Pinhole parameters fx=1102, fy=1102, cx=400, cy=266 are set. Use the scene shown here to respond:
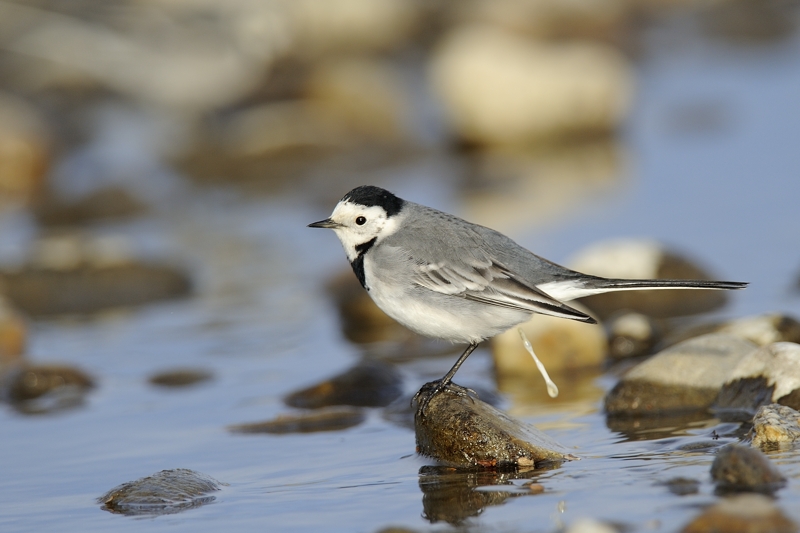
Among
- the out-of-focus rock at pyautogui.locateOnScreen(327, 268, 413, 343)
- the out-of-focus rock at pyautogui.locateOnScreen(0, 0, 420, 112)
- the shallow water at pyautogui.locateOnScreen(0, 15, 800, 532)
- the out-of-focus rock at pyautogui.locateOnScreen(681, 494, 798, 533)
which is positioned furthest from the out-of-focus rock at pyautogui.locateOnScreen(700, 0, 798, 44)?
the out-of-focus rock at pyautogui.locateOnScreen(681, 494, 798, 533)

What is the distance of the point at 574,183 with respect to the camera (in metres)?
16.6

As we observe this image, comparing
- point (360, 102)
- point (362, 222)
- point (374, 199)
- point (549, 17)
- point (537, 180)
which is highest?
point (549, 17)

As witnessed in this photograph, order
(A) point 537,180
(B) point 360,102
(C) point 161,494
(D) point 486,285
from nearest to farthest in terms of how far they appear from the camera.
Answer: (C) point 161,494 → (D) point 486,285 → (A) point 537,180 → (B) point 360,102

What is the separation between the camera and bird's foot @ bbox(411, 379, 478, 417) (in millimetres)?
7043

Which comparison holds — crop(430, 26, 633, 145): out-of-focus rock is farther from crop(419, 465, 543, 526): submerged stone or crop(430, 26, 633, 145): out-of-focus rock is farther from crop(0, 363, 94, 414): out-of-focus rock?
crop(419, 465, 543, 526): submerged stone

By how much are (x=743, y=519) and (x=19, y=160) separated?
16.0 m

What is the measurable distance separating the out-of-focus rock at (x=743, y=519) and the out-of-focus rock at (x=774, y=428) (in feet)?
3.34

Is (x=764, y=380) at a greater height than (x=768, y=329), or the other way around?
(x=768, y=329)

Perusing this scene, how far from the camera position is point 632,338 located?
9.26 meters

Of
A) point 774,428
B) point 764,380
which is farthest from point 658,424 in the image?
point 774,428

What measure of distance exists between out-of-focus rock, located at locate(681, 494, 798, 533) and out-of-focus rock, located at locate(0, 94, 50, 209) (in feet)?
49.9

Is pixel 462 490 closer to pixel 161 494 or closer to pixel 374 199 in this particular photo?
pixel 161 494

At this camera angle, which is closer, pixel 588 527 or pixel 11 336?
pixel 588 527

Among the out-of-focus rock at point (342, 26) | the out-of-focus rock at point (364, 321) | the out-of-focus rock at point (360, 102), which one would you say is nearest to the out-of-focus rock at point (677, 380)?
the out-of-focus rock at point (364, 321)
